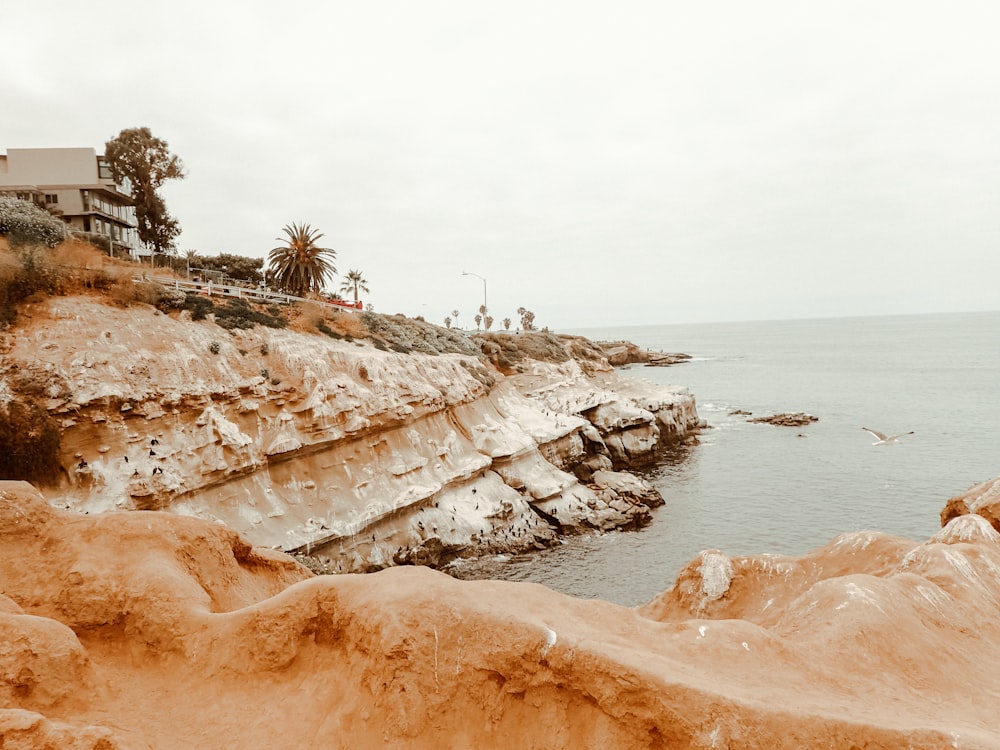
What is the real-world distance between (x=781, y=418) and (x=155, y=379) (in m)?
68.7

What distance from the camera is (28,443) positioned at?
846 inches

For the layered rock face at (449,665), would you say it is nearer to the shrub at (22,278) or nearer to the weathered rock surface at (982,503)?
the weathered rock surface at (982,503)

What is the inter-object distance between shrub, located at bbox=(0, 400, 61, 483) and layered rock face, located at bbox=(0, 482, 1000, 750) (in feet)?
43.6

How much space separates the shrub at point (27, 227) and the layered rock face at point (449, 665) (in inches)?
1045

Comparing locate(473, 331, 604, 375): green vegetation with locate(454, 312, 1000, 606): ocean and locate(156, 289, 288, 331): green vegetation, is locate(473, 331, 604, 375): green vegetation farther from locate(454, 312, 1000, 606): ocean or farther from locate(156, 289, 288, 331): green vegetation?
locate(156, 289, 288, 331): green vegetation

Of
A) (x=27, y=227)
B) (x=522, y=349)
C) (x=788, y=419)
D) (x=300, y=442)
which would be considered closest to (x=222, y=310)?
(x=300, y=442)

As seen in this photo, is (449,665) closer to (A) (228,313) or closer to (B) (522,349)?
(A) (228,313)

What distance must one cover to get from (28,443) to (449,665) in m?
22.1

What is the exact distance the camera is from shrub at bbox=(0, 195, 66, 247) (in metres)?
30.2

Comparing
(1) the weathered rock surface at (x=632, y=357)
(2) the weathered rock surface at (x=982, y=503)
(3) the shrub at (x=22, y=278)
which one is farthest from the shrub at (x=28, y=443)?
(1) the weathered rock surface at (x=632, y=357)

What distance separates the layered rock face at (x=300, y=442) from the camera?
23828 mm

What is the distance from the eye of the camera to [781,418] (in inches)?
2798

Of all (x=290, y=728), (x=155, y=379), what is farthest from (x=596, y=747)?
(x=155, y=379)

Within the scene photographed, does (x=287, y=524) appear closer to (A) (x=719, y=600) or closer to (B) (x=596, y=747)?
(A) (x=719, y=600)
